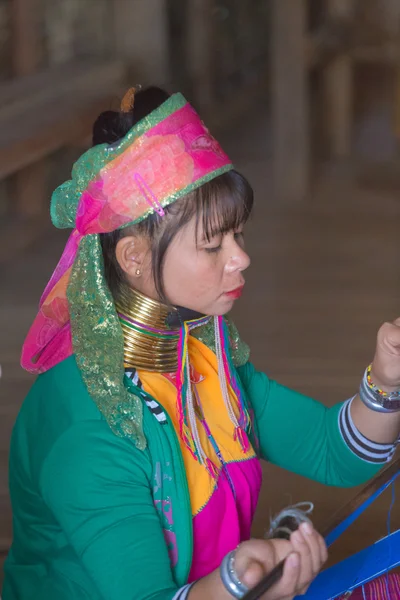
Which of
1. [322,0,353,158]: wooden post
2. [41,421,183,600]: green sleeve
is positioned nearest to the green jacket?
[41,421,183,600]: green sleeve

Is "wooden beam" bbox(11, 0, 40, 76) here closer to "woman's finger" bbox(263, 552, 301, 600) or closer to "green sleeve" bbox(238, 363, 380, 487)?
"green sleeve" bbox(238, 363, 380, 487)

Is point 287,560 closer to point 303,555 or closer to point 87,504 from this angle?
point 303,555

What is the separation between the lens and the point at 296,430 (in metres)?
1.64

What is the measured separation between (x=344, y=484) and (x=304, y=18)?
3.60 meters

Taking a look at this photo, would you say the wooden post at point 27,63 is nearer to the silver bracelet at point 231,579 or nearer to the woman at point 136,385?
the woman at point 136,385

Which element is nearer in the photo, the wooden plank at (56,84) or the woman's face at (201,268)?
the woman's face at (201,268)

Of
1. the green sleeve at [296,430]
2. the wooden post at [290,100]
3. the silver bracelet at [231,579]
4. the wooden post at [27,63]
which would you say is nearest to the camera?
the silver bracelet at [231,579]

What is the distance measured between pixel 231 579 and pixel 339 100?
524cm

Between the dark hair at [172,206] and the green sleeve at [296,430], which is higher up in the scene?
the dark hair at [172,206]

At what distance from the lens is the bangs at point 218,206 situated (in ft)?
4.34

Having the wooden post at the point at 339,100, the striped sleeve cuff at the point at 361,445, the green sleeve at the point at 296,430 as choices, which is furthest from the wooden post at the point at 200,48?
the striped sleeve cuff at the point at 361,445

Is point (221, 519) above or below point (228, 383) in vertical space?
below

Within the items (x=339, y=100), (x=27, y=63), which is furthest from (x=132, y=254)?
(x=339, y=100)

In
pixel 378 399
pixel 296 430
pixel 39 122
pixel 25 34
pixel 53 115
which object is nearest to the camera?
pixel 378 399
